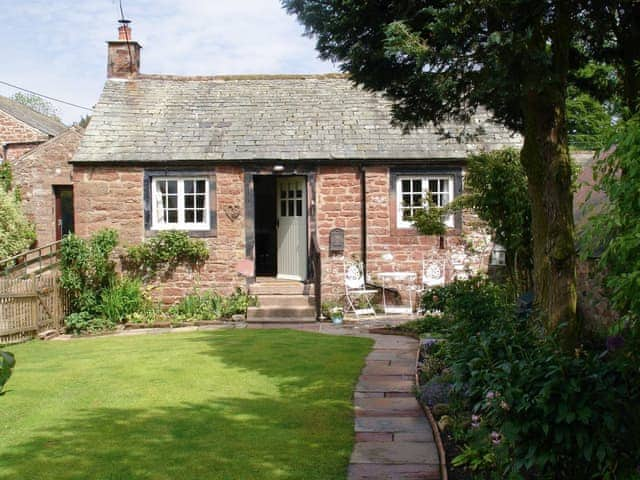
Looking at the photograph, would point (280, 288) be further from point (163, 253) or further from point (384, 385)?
point (384, 385)

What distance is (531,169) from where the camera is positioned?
6.32 meters

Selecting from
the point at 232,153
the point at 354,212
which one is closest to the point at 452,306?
the point at 354,212

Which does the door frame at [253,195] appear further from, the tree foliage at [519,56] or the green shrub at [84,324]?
the tree foliage at [519,56]

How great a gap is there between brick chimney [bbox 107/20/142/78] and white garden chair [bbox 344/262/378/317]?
7.57 meters

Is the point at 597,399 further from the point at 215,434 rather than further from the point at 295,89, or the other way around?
the point at 295,89

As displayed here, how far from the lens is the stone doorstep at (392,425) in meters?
5.77

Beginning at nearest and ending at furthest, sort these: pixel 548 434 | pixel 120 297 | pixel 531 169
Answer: pixel 548 434 → pixel 531 169 → pixel 120 297

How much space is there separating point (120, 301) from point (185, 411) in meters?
7.46

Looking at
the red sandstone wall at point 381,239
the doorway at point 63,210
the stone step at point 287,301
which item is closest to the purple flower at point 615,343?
the stone step at point 287,301

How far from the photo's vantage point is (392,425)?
5918 mm

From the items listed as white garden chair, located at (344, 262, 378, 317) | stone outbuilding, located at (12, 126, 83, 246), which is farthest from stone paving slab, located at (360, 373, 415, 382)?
stone outbuilding, located at (12, 126, 83, 246)

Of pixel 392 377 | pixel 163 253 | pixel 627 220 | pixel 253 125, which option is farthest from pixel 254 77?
pixel 627 220

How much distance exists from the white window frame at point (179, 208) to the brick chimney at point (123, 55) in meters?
3.73

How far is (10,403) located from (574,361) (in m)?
6.10
